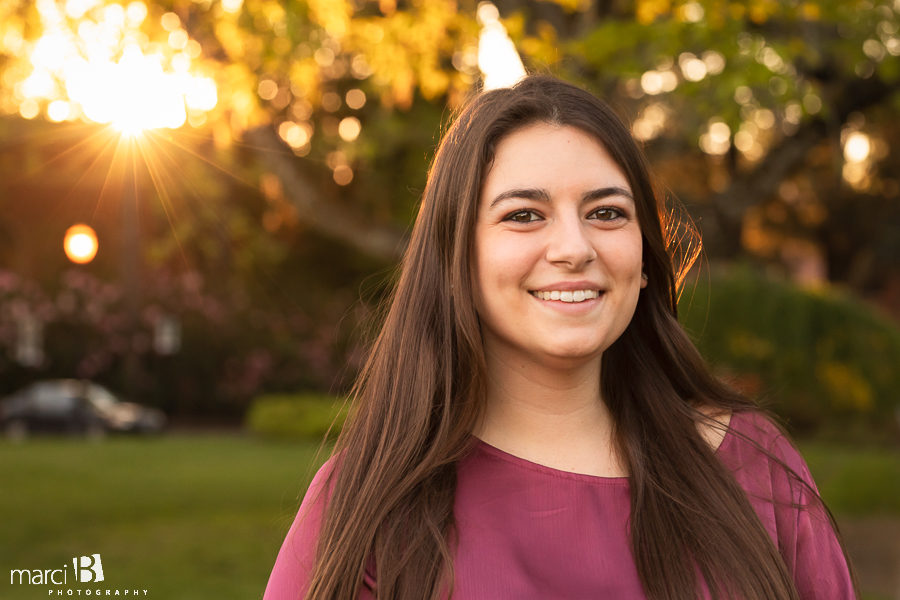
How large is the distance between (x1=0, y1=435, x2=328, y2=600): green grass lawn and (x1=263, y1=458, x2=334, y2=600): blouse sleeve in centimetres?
363

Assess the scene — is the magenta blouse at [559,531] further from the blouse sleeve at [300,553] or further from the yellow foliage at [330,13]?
the yellow foliage at [330,13]

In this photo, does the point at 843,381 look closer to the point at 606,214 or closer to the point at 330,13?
the point at 330,13

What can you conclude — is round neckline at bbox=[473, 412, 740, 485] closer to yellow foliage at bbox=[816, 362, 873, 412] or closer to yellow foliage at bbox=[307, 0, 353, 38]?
yellow foliage at bbox=[307, 0, 353, 38]

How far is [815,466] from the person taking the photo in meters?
12.2

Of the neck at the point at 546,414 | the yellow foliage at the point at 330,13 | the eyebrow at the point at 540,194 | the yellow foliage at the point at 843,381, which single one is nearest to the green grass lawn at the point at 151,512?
the yellow foliage at the point at 330,13

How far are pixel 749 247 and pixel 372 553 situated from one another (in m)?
29.7

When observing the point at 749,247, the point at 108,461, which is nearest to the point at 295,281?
the point at 108,461

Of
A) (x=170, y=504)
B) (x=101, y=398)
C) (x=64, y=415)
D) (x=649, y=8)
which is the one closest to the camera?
(x=649, y=8)

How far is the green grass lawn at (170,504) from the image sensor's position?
814 centimetres

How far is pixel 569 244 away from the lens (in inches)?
84.2

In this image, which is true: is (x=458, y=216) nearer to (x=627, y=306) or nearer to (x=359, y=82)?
(x=627, y=306)

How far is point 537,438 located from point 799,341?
11.6 m

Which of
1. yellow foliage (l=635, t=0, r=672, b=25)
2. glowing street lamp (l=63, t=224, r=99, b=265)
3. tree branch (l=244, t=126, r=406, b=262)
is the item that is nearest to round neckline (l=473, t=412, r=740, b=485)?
yellow foliage (l=635, t=0, r=672, b=25)

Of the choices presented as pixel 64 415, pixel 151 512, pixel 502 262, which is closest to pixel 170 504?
pixel 151 512
